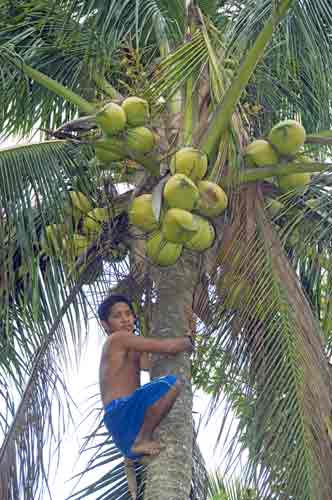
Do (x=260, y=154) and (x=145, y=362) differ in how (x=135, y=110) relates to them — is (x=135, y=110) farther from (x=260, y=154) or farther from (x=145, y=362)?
(x=145, y=362)

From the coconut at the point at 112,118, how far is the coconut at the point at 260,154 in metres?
0.63

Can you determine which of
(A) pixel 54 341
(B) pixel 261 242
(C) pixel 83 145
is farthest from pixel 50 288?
(B) pixel 261 242

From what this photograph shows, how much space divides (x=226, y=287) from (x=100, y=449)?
123 centimetres

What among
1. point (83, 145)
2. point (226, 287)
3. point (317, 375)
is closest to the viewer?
point (317, 375)

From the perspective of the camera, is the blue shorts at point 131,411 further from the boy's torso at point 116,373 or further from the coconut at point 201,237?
the coconut at point 201,237

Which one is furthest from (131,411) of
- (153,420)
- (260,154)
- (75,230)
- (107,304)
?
(260,154)

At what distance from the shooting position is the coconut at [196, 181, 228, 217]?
4.70 m

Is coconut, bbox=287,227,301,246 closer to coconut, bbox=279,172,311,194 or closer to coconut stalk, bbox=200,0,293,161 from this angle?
coconut, bbox=279,172,311,194

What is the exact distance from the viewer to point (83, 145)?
204 inches

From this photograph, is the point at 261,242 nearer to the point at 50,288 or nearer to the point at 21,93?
the point at 50,288

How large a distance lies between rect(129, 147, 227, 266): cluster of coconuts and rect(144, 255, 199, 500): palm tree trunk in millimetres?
198

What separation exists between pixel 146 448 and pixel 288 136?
1585 millimetres

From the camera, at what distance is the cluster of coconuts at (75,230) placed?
5066 mm

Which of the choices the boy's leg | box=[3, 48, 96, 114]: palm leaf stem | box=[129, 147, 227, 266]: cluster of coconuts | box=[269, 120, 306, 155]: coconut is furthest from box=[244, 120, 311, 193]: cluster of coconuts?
the boy's leg
